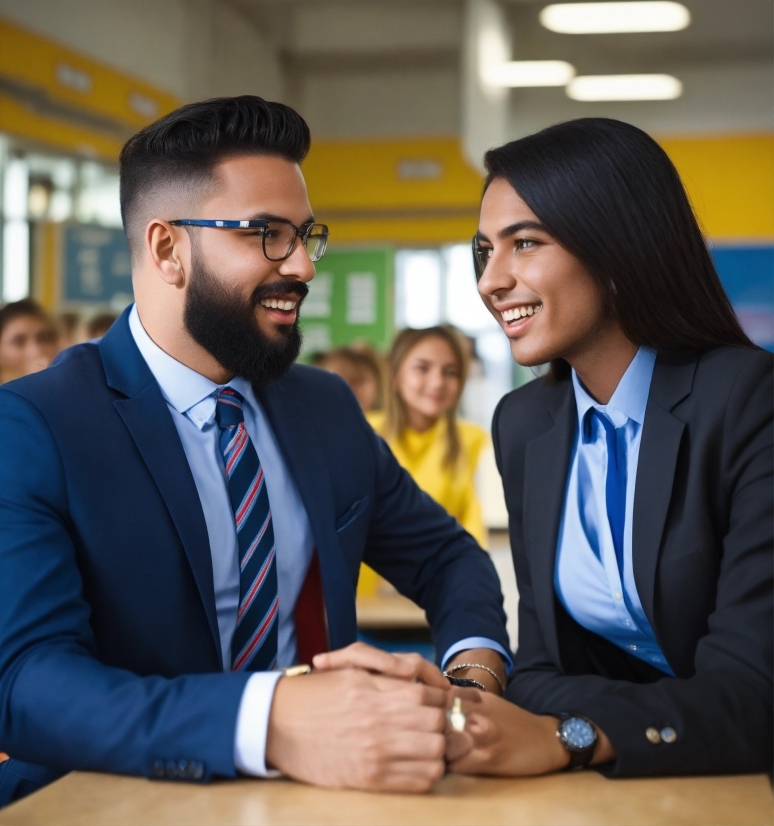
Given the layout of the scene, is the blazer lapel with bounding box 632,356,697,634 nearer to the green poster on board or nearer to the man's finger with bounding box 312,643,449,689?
the man's finger with bounding box 312,643,449,689

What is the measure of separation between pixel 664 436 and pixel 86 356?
0.94 metres

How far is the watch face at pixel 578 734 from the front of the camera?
1316 millimetres

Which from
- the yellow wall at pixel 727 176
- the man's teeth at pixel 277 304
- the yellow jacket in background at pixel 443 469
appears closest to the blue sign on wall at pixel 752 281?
the yellow wall at pixel 727 176

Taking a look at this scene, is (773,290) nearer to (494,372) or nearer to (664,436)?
(494,372)

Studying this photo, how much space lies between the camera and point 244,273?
6.13 feet

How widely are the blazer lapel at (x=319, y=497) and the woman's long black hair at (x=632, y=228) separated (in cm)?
61

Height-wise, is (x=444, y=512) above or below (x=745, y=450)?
below

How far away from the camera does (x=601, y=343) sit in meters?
1.74

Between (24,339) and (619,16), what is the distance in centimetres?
534

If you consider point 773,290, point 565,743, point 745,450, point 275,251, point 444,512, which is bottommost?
point 565,743

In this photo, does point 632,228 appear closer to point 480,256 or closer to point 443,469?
point 480,256

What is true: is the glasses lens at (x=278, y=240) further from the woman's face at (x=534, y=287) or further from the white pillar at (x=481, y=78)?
the white pillar at (x=481, y=78)

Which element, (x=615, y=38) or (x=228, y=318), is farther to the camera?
(x=615, y=38)

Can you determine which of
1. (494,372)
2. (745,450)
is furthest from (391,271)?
(745,450)
